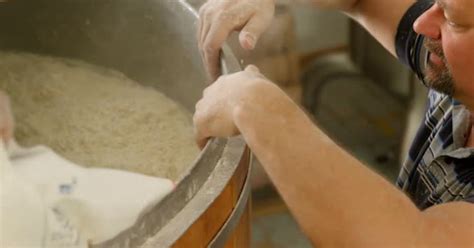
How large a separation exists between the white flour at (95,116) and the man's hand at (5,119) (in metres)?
0.02

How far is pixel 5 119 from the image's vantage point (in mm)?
1212

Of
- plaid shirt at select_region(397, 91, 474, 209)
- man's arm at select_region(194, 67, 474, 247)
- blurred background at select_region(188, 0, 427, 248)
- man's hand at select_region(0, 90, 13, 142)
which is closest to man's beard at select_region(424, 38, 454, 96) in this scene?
plaid shirt at select_region(397, 91, 474, 209)

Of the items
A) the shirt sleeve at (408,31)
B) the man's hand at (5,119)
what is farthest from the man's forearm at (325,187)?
the shirt sleeve at (408,31)

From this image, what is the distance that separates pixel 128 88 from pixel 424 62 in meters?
0.60

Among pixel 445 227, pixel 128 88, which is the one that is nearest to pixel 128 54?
pixel 128 88

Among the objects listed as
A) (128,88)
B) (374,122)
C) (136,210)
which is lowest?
(374,122)

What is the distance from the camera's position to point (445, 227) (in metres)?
1.00

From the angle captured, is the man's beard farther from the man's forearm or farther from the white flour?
the white flour

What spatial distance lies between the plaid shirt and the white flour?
1.39 ft

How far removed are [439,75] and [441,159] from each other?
171 mm

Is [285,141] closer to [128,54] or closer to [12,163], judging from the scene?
[12,163]

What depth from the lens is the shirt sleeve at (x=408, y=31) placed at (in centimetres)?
146

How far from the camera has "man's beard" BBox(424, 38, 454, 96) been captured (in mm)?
1171

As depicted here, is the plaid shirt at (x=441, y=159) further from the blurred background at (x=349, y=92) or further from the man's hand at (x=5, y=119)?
the blurred background at (x=349, y=92)
